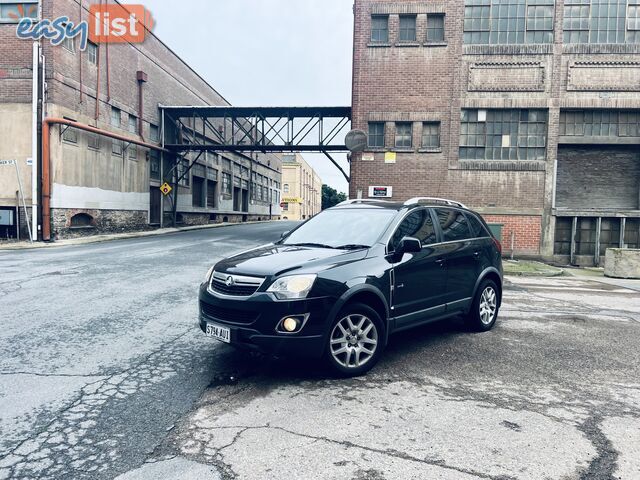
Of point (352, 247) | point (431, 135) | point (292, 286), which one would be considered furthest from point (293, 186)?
point (292, 286)

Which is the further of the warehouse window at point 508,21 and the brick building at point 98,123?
the brick building at point 98,123

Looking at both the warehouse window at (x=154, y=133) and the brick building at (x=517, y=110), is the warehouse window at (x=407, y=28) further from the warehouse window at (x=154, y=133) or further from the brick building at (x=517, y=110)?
the warehouse window at (x=154, y=133)

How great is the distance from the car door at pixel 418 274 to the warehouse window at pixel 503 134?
13399 mm

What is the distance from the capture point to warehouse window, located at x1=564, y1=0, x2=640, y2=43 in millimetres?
17234

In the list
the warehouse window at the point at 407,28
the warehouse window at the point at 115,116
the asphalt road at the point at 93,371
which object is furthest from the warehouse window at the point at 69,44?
the asphalt road at the point at 93,371

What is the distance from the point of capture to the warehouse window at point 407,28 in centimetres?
1822

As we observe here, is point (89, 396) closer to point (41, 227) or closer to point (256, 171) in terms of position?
point (41, 227)

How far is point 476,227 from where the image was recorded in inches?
260

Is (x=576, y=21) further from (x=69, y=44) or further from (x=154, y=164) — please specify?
(x=154, y=164)

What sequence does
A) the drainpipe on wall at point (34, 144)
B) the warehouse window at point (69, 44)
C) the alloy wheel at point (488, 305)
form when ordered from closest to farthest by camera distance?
the alloy wheel at point (488, 305) < the drainpipe on wall at point (34, 144) < the warehouse window at point (69, 44)

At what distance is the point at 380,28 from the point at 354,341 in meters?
16.8

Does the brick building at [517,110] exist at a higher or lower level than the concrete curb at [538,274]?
higher

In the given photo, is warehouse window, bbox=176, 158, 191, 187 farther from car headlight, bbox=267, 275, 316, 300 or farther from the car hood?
car headlight, bbox=267, 275, 316, 300

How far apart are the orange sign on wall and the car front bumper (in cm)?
2431
